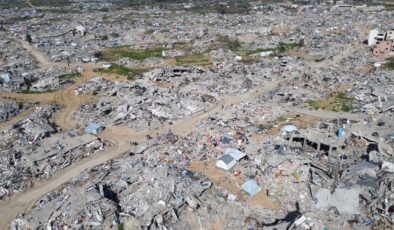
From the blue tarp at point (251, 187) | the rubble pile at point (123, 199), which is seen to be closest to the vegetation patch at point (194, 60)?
the rubble pile at point (123, 199)

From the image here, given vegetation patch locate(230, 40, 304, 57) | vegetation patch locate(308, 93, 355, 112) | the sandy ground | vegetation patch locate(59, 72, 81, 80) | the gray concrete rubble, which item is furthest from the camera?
vegetation patch locate(230, 40, 304, 57)

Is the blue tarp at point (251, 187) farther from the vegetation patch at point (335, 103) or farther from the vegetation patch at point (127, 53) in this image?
the vegetation patch at point (127, 53)

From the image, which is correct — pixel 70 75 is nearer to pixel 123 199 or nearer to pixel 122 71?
pixel 122 71

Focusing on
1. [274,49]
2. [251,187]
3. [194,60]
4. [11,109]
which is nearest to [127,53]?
[194,60]

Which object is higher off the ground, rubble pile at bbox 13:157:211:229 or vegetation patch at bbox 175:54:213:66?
rubble pile at bbox 13:157:211:229

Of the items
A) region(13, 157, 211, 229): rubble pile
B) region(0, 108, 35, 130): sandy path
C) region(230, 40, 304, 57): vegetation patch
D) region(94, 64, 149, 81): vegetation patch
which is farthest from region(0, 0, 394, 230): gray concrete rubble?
region(230, 40, 304, 57): vegetation patch

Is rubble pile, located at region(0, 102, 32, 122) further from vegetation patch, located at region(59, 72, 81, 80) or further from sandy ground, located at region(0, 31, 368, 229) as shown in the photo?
vegetation patch, located at region(59, 72, 81, 80)
